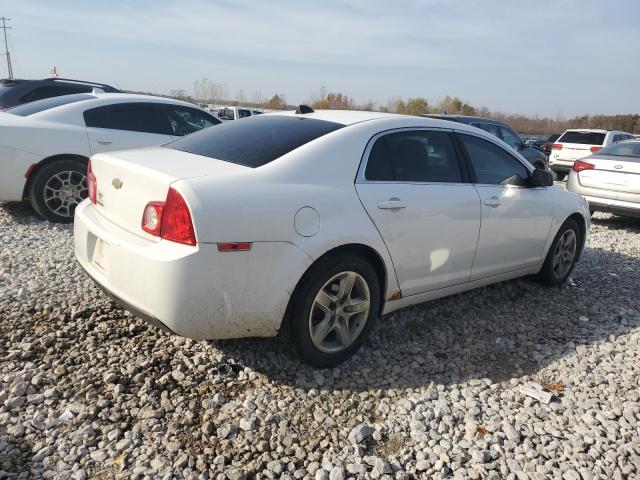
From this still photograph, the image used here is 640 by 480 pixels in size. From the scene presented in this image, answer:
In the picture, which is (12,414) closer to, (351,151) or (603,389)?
(351,151)

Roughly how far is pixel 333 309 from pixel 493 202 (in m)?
1.65

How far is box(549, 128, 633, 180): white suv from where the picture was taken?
47.7ft

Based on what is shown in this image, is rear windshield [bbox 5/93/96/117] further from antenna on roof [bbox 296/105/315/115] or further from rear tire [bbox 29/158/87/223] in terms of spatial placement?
antenna on roof [bbox 296/105/315/115]

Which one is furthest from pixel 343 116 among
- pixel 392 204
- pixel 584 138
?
pixel 584 138

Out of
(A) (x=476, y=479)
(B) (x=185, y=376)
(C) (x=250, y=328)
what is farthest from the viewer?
(B) (x=185, y=376)

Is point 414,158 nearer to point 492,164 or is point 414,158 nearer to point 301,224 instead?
point 492,164

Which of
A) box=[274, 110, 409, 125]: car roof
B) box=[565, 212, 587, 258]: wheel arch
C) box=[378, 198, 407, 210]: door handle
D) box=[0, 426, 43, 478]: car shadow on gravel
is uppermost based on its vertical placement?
box=[274, 110, 409, 125]: car roof

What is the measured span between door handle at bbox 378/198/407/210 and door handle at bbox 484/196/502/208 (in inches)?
36.7

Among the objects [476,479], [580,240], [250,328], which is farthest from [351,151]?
[580,240]

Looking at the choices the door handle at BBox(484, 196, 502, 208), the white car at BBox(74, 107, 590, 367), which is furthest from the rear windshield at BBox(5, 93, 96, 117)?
the door handle at BBox(484, 196, 502, 208)

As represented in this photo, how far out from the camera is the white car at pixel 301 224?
8.69ft

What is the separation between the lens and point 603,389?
326cm

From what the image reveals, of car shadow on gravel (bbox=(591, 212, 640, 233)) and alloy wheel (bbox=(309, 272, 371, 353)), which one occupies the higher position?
alloy wheel (bbox=(309, 272, 371, 353))

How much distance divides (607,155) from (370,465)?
783 cm
